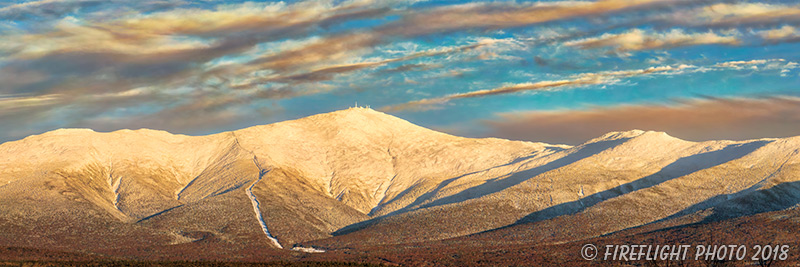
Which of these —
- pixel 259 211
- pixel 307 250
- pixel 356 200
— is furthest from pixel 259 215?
pixel 356 200

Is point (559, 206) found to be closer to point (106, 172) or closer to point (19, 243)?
point (19, 243)
